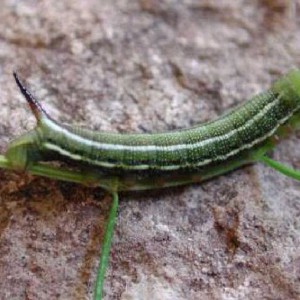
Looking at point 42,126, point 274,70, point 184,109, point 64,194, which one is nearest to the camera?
point 42,126

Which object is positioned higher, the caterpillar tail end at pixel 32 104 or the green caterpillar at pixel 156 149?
the caterpillar tail end at pixel 32 104

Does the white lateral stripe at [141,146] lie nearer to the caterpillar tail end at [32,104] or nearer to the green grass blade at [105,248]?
the caterpillar tail end at [32,104]

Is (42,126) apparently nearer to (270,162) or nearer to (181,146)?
(181,146)

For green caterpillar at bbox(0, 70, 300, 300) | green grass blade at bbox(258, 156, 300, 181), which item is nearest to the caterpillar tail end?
green caterpillar at bbox(0, 70, 300, 300)

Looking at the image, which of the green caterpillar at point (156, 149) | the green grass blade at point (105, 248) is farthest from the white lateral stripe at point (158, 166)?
the green grass blade at point (105, 248)

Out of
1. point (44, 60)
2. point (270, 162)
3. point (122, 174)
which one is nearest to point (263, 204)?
point (270, 162)

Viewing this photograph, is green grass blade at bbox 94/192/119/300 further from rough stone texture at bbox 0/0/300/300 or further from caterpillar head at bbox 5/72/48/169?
caterpillar head at bbox 5/72/48/169
